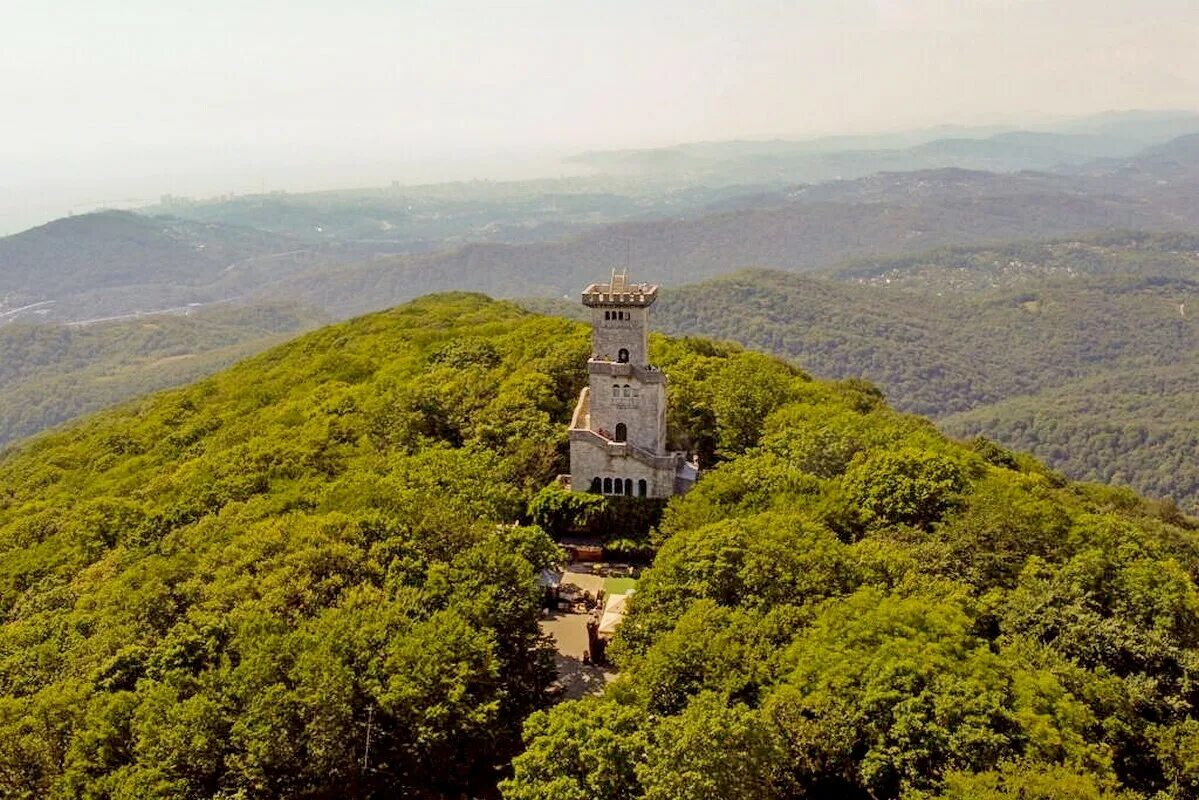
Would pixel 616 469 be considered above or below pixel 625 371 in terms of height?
below

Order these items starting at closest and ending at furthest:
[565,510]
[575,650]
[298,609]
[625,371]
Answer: [298,609]
[575,650]
[565,510]
[625,371]

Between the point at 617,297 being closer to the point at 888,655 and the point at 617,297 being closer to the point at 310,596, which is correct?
the point at 310,596

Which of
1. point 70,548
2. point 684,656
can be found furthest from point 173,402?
point 684,656

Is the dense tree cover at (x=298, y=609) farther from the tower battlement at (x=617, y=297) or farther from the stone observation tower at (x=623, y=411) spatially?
the tower battlement at (x=617, y=297)

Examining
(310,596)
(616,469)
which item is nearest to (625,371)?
(616,469)

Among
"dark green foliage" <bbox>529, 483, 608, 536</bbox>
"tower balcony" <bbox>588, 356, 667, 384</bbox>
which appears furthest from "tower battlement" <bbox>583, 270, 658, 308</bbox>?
"dark green foliage" <bbox>529, 483, 608, 536</bbox>

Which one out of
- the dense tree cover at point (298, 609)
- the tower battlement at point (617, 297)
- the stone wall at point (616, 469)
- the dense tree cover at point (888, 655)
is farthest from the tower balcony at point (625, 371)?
the dense tree cover at point (888, 655)

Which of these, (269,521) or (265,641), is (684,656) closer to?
(265,641)
